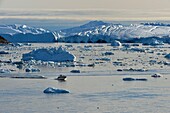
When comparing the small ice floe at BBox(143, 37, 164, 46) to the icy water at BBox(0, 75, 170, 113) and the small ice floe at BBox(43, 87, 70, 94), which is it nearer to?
the icy water at BBox(0, 75, 170, 113)

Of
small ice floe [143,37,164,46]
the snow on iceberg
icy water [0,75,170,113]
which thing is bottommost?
icy water [0,75,170,113]

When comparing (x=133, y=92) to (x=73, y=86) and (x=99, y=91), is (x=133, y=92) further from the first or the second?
(x=73, y=86)

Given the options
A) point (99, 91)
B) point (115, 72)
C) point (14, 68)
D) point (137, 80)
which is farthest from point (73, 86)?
point (14, 68)

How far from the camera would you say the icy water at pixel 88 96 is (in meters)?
14.4

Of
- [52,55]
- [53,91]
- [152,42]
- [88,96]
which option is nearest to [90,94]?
[88,96]

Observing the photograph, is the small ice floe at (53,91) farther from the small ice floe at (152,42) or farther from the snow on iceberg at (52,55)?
the small ice floe at (152,42)

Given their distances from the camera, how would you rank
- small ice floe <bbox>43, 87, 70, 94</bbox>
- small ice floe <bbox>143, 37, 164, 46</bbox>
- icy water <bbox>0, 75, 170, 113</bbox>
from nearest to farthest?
icy water <bbox>0, 75, 170, 113</bbox>
small ice floe <bbox>43, 87, 70, 94</bbox>
small ice floe <bbox>143, 37, 164, 46</bbox>

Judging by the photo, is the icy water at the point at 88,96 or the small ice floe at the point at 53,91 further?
the small ice floe at the point at 53,91

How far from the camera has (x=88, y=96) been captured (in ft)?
54.5

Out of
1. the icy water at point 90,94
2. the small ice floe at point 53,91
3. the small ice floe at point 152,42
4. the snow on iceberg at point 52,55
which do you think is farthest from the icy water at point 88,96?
the small ice floe at point 152,42

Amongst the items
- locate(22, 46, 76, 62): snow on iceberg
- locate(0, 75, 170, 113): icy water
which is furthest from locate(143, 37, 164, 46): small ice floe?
locate(0, 75, 170, 113): icy water

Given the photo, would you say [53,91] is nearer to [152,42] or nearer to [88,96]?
[88,96]

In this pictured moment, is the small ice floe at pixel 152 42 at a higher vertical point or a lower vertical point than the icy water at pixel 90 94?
higher

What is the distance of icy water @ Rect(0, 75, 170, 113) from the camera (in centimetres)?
1435
